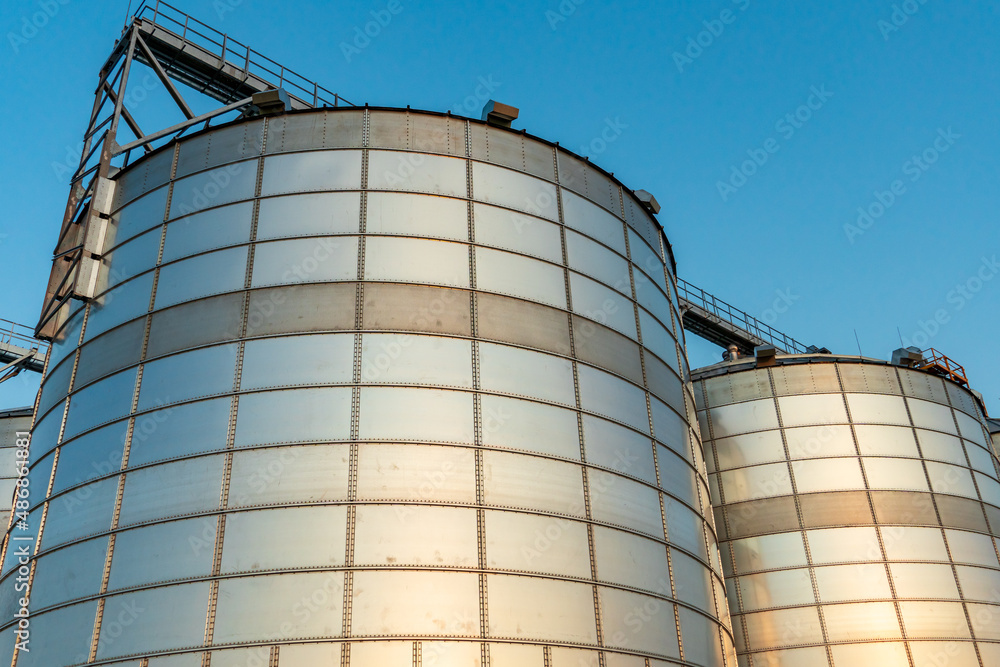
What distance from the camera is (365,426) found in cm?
1582

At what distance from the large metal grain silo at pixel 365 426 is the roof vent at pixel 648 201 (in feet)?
8.86

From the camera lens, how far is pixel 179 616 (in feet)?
47.2

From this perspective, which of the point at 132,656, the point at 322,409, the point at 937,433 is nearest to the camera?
the point at 132,656

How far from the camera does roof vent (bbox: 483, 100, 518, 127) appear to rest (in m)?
20.9

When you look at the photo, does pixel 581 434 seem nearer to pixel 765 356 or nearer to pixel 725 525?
pixel 725 525

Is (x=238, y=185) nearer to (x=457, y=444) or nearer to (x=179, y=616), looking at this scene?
(x=457, y=444)

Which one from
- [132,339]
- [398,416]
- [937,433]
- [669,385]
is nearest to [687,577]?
[669,385]

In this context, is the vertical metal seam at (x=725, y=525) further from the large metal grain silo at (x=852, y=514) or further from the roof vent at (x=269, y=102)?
the roof vent at (x=269, y=102)

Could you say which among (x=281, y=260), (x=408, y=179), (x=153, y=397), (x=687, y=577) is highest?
(x=408, y=179)

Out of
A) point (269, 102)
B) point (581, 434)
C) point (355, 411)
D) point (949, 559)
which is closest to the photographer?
point (355, 411)

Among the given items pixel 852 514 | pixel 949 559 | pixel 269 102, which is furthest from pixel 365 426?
pixel 949 559

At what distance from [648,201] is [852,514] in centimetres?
1209

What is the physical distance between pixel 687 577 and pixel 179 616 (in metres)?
10.2

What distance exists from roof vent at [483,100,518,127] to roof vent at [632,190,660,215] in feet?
14.9
